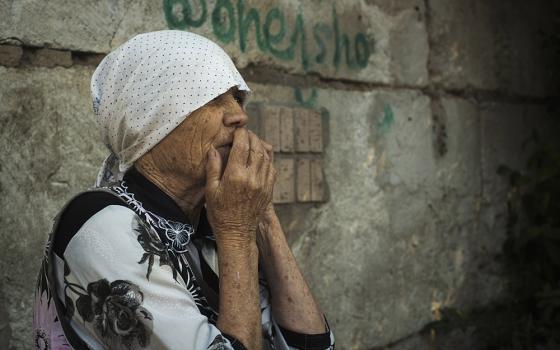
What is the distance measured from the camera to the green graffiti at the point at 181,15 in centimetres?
258

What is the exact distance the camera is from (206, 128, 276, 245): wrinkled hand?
1637mm

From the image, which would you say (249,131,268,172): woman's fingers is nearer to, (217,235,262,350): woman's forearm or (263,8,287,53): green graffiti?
(217,235,262,350): woman's forearm

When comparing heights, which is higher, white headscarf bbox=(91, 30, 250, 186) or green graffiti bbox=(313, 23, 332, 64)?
green graffiti bbox=(313, 23, 332, 64)

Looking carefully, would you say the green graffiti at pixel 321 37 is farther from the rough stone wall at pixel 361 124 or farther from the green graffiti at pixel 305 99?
the green graffiti at pixel 305 99

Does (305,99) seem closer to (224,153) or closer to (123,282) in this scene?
(224,153)

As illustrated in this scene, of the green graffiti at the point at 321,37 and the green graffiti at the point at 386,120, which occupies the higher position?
the green graffiti at the point at 321,37

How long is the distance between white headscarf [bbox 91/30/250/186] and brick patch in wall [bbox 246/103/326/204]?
1.16 meters

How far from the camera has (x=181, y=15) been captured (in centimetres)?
262

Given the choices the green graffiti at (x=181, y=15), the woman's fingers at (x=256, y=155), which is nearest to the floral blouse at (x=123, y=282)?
the woman's fingers at (x=256, y=155)

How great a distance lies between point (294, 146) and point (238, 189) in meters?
1.43

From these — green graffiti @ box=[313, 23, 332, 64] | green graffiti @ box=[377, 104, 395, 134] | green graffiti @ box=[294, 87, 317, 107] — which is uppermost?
green graffiti @ box=[313, 23, 332, 64]

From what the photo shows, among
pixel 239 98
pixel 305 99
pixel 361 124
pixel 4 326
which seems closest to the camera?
pixel 239 98

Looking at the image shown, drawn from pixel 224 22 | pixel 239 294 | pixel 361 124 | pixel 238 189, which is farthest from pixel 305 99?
pixel 239 294

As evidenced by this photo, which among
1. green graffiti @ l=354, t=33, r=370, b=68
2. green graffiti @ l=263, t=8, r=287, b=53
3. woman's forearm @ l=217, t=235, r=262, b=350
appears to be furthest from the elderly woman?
green graffiti @ l=354, t=33, r=370, b=68
